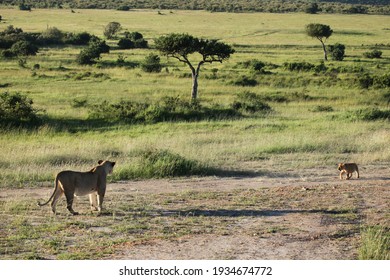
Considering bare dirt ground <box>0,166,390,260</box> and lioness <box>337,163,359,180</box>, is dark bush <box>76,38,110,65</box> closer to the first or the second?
bare dirt ground <box>0,166,390,260</box>

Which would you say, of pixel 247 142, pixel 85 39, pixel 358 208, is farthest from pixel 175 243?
pixel 85 39

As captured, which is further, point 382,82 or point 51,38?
point 51,38

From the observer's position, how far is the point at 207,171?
43.4 ft

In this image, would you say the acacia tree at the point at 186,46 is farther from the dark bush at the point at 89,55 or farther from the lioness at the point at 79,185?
the lioness at the point at 79,185

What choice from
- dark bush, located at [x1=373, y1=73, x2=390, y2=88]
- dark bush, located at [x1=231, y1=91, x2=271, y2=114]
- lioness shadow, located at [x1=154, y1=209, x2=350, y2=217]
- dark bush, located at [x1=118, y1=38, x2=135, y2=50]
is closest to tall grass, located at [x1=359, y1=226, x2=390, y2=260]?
lioness shadow, located at [x1=154, y1=209, x2=350, y2=217]

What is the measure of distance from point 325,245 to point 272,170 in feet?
18.4

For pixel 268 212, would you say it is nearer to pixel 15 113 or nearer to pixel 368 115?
pixel 15 113

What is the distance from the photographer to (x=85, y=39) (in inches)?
2378

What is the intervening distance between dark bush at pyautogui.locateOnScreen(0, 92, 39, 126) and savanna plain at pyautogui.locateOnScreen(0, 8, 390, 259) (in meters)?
→ 0.55

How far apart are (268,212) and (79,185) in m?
2.88

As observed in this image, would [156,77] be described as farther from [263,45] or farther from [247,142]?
[263,45]

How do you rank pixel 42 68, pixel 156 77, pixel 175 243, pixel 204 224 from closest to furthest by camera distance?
1. pixel 175 243
2. pixel 204 224
3. pixel 156 77
4. pixel 42 68

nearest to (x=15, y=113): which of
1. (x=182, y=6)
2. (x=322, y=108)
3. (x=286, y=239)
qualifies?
(x=322, y=108)

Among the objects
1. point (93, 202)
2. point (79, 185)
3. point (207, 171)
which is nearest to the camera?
point (79, 185)
